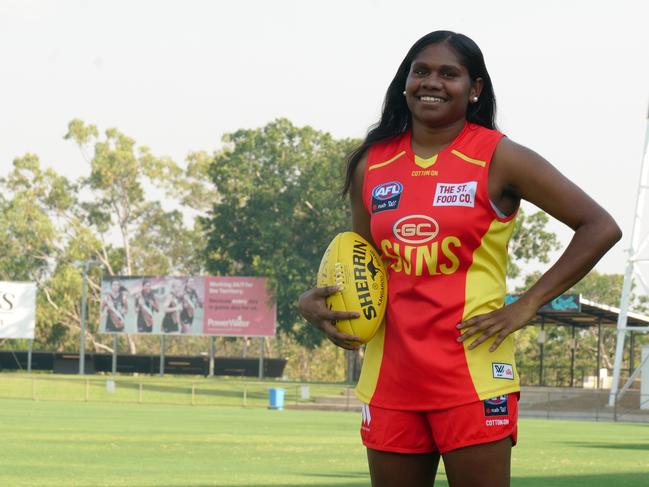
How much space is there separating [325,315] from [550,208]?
36.2 inches

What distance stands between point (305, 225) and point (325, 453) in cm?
6669

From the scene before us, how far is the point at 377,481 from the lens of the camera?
5.14 metres

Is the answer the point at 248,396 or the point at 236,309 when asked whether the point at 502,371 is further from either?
the point at 236,309

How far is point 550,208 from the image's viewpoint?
514cm

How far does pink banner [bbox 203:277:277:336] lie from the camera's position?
268ft

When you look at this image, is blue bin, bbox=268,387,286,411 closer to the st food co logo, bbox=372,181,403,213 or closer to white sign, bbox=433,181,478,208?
the st food co logo, bbox=372,181,403,213

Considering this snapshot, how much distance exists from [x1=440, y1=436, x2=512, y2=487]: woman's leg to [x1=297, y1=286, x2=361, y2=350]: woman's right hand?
0.60m

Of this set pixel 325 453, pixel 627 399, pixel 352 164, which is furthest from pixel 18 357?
pixel 352 164

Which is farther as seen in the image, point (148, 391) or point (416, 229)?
point (148, 391)

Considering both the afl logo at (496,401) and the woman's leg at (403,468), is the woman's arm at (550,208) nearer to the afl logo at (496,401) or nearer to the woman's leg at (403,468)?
the afl logo at (496,401)

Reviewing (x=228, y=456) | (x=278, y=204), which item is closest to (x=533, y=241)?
(x=278, y=204)

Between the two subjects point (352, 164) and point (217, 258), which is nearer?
point (352, 164)

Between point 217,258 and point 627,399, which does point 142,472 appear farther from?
point 217,258

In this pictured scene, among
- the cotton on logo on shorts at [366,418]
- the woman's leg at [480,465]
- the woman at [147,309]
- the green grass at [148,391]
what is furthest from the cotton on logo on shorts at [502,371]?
the woman at [147,309]
